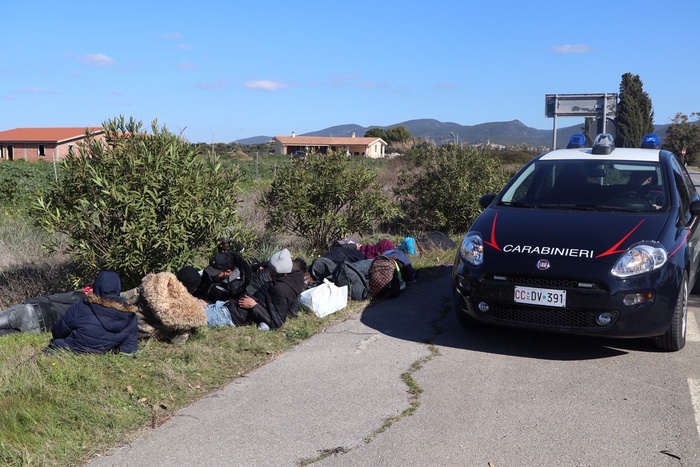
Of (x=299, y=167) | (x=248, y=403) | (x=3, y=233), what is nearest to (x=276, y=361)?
(x=248, y=403)

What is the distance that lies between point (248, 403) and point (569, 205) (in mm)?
3500

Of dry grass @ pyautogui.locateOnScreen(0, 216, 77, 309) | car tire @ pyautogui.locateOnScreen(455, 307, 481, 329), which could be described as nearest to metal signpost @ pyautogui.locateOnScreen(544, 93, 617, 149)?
car tire @ pyautogui.locateOnScreen(455, 307, 481, 329)

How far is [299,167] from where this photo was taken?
10.7m

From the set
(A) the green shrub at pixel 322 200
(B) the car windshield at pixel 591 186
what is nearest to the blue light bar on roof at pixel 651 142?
(B) the car windshield at pixel 591 186

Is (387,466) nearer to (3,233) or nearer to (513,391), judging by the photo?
(513,391)

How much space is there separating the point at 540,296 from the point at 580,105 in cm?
1133

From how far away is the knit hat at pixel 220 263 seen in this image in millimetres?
6984

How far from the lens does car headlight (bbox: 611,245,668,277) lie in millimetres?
5340

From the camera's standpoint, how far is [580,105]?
15.6 metres

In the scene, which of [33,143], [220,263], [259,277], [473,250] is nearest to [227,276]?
[220,263]

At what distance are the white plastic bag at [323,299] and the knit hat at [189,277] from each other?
41.8 inches

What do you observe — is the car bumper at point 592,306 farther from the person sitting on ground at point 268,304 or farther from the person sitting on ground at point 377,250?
the person sitting on ground at point 377,250

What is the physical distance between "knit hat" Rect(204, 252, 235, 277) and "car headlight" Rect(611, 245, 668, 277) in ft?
11.9

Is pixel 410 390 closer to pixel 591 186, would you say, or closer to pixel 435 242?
pixel 591 186
